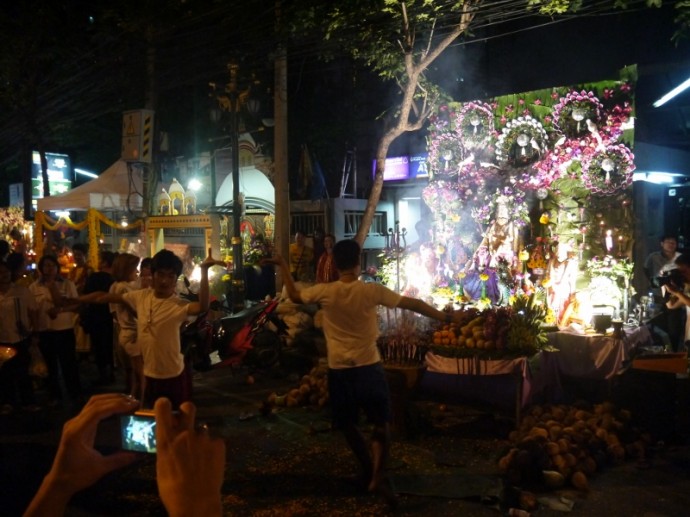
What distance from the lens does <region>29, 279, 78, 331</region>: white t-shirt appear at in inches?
317

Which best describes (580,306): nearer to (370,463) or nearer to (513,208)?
(513,208)

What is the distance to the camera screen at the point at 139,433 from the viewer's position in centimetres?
211

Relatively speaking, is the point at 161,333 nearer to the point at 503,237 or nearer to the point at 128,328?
the point at 128,328

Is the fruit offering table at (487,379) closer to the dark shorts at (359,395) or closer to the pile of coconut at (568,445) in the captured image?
the pile of coconut at (568,445)

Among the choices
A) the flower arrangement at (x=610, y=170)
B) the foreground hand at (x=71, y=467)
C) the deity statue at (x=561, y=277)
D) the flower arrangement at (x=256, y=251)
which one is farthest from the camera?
the flower arrangement at (x=256, y=251)

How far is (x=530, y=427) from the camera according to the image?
6461 mm

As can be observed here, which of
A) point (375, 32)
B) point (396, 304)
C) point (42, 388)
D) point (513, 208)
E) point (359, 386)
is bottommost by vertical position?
point (42, 388)

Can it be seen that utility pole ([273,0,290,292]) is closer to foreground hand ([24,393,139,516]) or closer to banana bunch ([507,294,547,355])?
banana bunch ([507,294,547,355])

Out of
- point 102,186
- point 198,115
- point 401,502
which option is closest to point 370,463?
point 401,502

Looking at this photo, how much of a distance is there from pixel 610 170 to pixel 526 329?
4.50 meters

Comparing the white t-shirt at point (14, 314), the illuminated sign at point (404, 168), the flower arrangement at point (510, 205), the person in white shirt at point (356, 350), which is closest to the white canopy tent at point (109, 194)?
the illuminated sign at point (404, 168)

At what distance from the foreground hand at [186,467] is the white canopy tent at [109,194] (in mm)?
14098

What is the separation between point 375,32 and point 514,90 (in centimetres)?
622

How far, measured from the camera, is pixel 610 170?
33.5 ft
